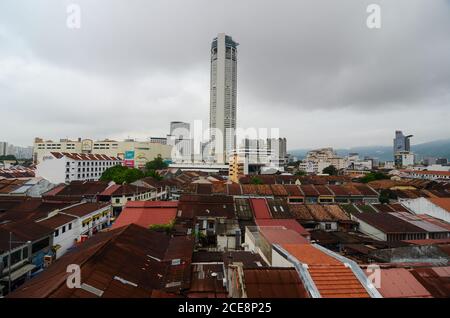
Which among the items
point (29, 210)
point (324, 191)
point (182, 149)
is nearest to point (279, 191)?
point (324, 191)

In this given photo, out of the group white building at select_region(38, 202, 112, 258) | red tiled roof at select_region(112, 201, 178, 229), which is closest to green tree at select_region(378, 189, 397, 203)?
red tiled roof at select_region(112, 201, 178, 229)

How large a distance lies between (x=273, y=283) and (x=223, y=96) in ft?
256

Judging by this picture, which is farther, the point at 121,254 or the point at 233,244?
the point at 233,244

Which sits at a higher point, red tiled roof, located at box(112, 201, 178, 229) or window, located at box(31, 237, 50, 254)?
red tiled roof, located at box(112, 201, 178, 229)

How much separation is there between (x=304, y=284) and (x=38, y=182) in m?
31.8

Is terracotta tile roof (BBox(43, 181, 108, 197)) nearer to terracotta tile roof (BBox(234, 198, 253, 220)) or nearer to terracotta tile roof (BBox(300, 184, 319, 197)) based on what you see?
terracotta tile roof (BBox(234, 198, 253, 220))

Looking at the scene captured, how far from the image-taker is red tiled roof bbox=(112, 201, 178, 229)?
16759mm

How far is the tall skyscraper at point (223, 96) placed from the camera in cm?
8031

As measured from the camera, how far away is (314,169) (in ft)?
259

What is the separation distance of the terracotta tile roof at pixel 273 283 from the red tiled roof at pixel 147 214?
11883 mm

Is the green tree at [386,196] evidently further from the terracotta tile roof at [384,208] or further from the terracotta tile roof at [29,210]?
the terracotta tile roof at [29,210]

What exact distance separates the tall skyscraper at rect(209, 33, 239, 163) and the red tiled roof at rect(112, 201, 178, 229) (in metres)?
59.6
